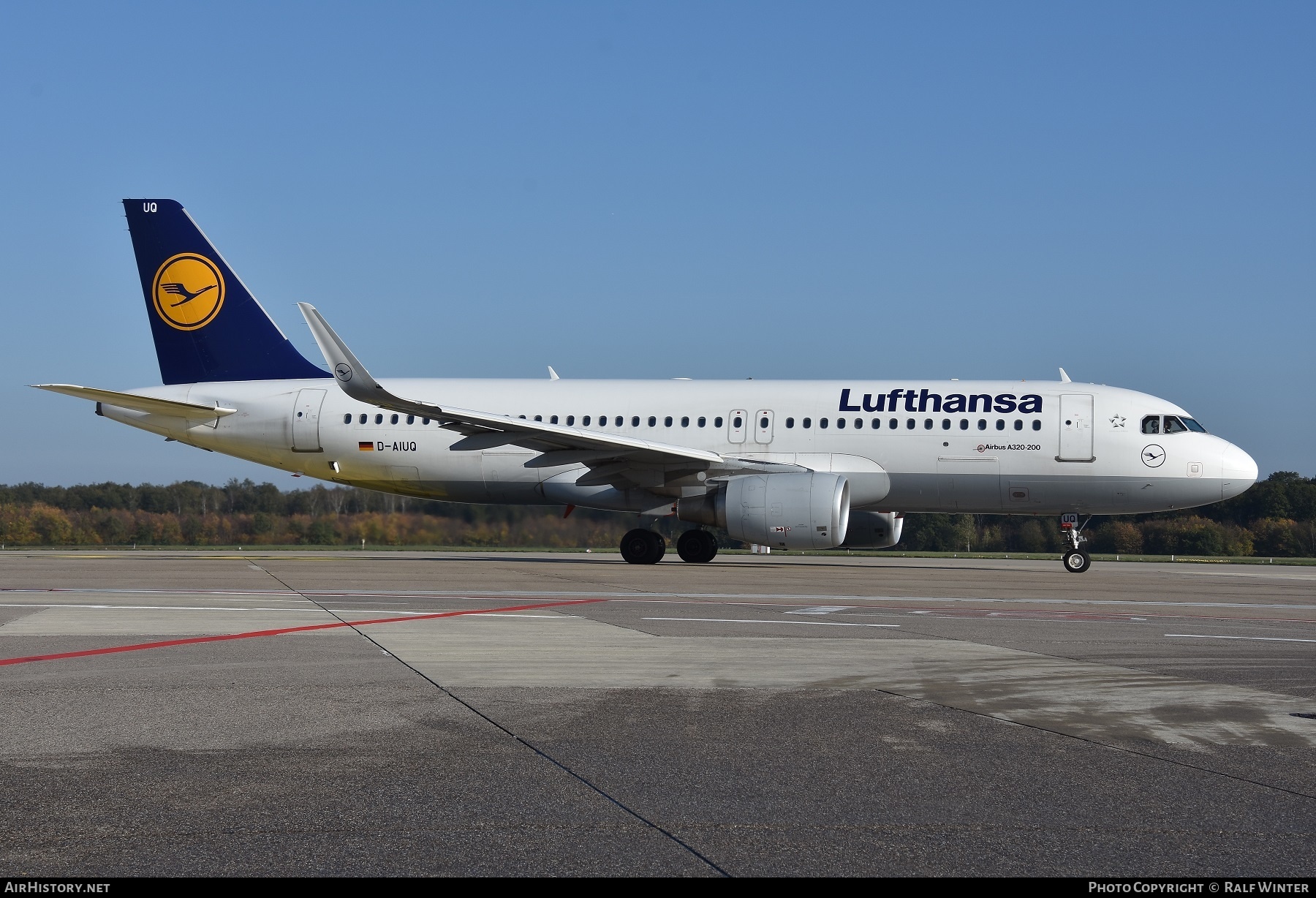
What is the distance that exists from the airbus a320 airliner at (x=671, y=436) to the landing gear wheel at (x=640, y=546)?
33mm

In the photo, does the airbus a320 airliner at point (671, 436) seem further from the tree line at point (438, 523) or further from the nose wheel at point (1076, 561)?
the tree line at point (438, 523)

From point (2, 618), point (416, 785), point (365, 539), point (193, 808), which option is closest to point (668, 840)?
point (416, 785)

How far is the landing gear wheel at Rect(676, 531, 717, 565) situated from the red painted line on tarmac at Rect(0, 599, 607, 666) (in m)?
10.2

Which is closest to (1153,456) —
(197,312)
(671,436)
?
(671,436)

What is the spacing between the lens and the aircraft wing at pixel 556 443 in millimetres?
21250

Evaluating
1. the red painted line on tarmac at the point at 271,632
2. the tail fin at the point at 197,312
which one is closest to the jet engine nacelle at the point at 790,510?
the red painted line on tarmac at the point at 271,632

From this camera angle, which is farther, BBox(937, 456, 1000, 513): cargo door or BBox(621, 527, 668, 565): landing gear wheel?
BBox(621, 527, 668, 565): landing gear wheel

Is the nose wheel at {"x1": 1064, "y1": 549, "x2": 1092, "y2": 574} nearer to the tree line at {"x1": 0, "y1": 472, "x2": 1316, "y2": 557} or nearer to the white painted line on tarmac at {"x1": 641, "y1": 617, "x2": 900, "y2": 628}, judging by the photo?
the tree line at {"x1": 0, "y1": 472, "x2": 1316, "y2": 557}

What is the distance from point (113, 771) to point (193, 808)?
83cm

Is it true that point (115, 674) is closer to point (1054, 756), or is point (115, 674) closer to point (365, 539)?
point (1054, 756)

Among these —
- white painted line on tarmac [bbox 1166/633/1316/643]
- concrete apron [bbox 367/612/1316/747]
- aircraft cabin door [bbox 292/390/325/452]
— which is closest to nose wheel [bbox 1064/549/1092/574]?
white painted line on tarmac [bbox 1166/633/1316/643]

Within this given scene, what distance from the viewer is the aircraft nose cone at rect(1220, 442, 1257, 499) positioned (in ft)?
74.0

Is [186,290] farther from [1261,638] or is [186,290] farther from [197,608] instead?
[1261,638]

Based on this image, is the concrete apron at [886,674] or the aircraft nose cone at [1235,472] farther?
the aircraft nose cone at [1235,472]
